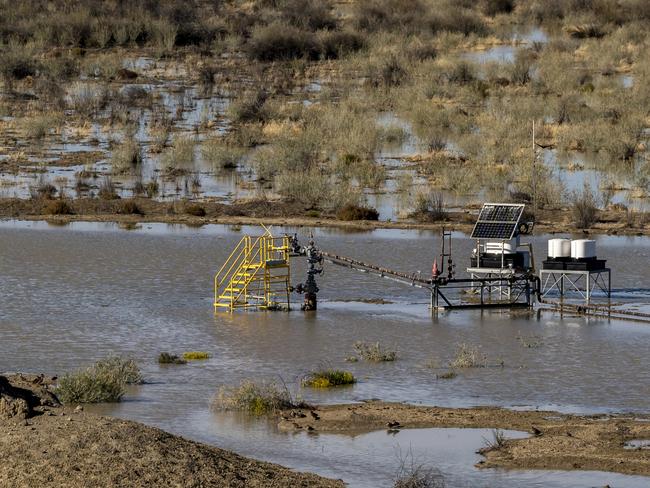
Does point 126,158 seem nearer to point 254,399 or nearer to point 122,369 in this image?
point 122,369

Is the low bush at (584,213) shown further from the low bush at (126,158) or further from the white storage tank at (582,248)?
the low bush at (126,158)

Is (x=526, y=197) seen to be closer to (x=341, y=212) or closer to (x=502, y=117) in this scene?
(x=341, y=212)

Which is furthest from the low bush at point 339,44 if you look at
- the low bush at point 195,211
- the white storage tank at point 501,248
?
the white storage tank at point 501,248

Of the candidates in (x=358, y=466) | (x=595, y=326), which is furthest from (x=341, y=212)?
(x=358, y=466)

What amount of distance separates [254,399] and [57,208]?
25527 millimetres

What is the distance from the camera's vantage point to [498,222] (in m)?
34.3

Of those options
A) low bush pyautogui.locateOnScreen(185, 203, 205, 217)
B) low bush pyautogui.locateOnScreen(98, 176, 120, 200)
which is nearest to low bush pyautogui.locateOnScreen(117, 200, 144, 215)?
low bush pyautogui.locateOnScreen(98, 176, 120, 200)

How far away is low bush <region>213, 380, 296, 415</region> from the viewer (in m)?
22.9

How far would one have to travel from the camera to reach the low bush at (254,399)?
22.9m

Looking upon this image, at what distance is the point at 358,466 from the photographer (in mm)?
20000

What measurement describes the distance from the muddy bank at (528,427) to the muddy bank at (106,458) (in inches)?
121

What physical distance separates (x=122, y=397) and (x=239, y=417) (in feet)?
7.61

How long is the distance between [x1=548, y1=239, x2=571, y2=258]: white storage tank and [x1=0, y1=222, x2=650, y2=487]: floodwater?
4.66 feet

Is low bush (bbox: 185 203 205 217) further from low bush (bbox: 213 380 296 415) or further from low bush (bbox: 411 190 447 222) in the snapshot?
low bush (bbox: 213 380 296 415)
